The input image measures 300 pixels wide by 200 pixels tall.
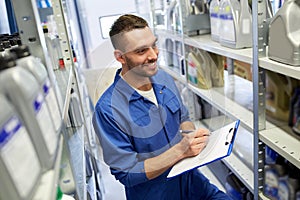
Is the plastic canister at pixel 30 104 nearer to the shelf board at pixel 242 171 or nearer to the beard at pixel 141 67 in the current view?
the beard at pixel 141 67

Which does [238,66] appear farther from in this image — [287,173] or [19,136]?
[19,136]

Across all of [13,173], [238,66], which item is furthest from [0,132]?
[238,66]

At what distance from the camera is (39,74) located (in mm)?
611

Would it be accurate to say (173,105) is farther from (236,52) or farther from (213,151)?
(236,52)

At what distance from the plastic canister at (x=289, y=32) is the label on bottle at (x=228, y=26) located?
0.44m

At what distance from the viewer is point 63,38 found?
206 cm

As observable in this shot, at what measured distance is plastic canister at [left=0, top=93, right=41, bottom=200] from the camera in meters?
0.40

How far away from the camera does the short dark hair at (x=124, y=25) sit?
4.03ft

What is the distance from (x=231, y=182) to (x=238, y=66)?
3.17ft

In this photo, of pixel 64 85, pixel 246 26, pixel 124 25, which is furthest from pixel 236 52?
pixel 64 85

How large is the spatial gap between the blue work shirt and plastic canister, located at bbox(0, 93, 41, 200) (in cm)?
78

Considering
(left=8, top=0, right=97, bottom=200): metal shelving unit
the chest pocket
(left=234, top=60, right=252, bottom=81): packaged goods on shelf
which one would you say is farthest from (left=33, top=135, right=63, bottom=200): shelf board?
(left=234, top=60, right=252, bottom=81): packaged goods on shelf

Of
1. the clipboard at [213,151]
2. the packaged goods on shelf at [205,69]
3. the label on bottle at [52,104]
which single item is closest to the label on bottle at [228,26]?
the packaged goods on shelf at [205,69]

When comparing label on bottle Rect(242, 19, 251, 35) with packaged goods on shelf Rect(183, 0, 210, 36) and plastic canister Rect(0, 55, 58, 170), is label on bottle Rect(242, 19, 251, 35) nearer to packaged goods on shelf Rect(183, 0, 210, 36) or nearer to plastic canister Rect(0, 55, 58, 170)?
packaged goods on shelf Rect(183, 0, 210, 36)
